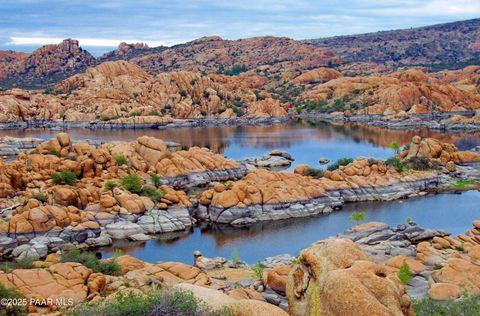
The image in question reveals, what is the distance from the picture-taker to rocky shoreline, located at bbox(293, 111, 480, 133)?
→ 108750 millimetres

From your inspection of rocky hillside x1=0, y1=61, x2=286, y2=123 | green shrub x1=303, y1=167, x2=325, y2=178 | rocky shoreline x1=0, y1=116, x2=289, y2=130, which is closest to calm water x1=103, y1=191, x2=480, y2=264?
green shrub x1=303, y1=167, x2=325, y2=178

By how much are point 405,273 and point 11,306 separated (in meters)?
17.6

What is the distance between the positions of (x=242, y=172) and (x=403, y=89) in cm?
8467

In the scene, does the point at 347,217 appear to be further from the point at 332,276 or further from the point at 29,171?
the point at 332,276

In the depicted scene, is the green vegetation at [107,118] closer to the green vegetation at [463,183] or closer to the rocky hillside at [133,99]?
the rocky hillside at [133,99]

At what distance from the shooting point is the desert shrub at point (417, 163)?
191 ft

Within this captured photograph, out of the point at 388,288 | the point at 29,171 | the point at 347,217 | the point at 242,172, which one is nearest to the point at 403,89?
the point at 242,172

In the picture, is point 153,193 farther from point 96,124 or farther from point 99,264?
point 96,124

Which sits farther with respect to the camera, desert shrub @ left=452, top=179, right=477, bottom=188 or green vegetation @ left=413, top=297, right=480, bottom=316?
desert shrub @ left=452, top=179, right=477, bottom=188

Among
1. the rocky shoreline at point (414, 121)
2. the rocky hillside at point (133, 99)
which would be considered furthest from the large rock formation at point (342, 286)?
the rocky hillside at point (133, 99)

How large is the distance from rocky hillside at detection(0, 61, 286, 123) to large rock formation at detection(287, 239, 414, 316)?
108m

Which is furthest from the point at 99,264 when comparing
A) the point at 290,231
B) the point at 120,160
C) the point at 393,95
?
the point at 393,95

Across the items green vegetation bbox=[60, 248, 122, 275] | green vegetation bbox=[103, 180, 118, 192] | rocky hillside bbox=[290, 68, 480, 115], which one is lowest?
green vegetation bbox=[60, 248, 122, 275]

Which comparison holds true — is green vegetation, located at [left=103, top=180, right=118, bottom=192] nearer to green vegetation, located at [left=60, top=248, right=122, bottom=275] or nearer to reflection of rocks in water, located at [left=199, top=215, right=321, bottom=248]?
reflection of rocks in water, located at [left=199, top=215, right=321, bottom=248]
